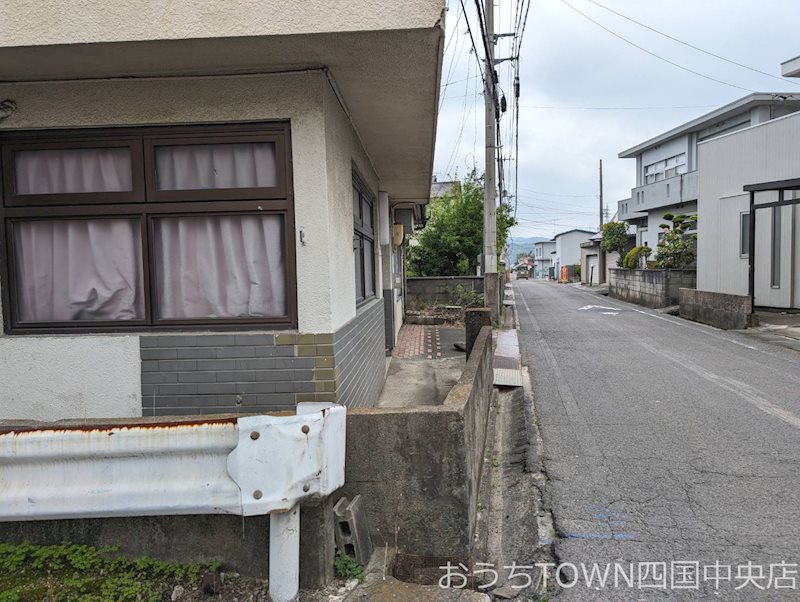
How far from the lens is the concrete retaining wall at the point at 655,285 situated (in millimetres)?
20766

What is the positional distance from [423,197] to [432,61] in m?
7.98

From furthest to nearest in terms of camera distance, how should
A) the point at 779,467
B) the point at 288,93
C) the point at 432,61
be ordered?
the point at 779,467 → the point at 288,93 → the point at 432,61

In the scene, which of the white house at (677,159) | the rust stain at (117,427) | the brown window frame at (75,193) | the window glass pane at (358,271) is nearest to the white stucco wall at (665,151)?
the white house at (677,159)

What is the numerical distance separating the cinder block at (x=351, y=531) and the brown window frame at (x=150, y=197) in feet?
5.33

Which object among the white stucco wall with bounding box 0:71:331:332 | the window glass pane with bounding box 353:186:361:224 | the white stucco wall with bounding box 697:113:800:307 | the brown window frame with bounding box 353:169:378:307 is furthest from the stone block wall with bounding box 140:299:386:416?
the white stucco wall with bounding box 697:113:800:307

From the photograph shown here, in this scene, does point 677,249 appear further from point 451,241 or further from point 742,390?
point 742,390

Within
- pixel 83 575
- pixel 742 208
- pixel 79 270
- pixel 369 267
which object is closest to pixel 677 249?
pixel 742 208

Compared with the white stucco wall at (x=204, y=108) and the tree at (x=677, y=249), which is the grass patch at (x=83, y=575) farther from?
the tree at (x=677, y=249)

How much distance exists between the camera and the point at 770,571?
330 centimetres

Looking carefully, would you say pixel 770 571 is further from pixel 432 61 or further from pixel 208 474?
pixel 432 61

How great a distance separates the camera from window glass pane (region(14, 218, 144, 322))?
4438mm

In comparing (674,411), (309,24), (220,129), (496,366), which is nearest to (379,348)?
(496,366)

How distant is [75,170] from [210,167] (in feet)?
3.35

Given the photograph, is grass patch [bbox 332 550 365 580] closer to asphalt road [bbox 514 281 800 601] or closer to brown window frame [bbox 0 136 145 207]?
asphalt road [bbox 514 281 800 601]
